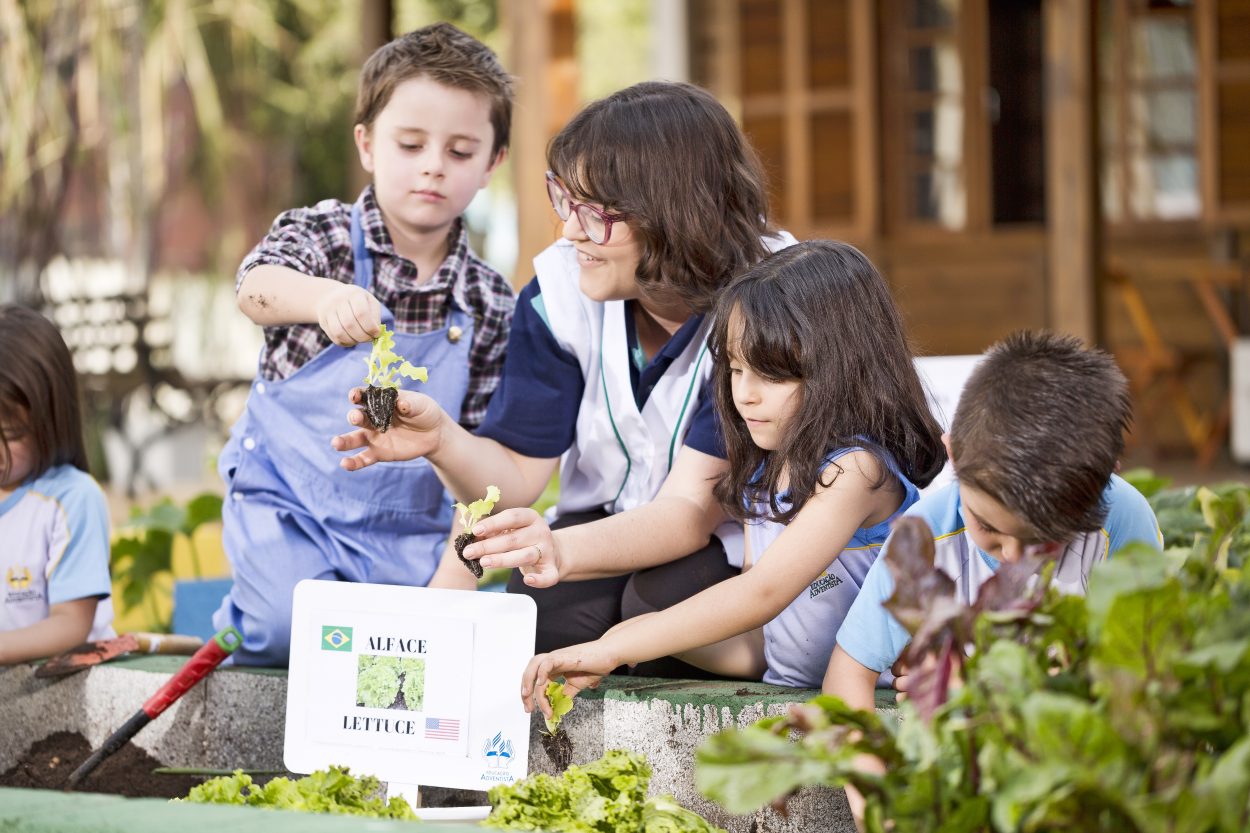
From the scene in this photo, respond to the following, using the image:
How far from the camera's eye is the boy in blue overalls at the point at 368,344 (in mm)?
2623

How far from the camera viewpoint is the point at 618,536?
2.24m

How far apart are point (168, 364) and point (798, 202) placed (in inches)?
135

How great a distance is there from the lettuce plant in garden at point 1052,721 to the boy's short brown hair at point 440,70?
1546mm

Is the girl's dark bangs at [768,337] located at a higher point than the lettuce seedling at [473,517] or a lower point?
higher

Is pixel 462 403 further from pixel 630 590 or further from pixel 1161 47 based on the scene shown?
pixel 1161 47

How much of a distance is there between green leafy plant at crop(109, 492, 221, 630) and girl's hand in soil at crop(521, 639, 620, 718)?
181cm

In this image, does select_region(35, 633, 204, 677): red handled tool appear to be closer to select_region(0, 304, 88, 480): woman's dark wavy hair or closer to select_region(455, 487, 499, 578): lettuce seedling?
select_region(0, 304, 88, 480): woman's dark wavy hair

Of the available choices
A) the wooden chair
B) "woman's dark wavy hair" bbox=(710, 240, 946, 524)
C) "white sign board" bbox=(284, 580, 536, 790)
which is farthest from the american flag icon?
the wooden chair

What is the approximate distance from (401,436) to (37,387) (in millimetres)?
840

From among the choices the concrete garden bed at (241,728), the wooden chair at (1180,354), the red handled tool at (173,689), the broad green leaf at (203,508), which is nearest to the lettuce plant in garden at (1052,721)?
the concrete garden bed at (241,728)

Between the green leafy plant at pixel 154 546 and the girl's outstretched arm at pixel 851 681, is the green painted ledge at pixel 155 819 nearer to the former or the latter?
the girl's outstretched arm at pixel 851 681

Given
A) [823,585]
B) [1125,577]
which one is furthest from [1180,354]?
[1125,577]

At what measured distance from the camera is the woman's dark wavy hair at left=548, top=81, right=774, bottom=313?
2.33 meters

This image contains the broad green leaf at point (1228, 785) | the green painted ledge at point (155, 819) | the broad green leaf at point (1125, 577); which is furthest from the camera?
the green painted ledge at point (155, 819)
